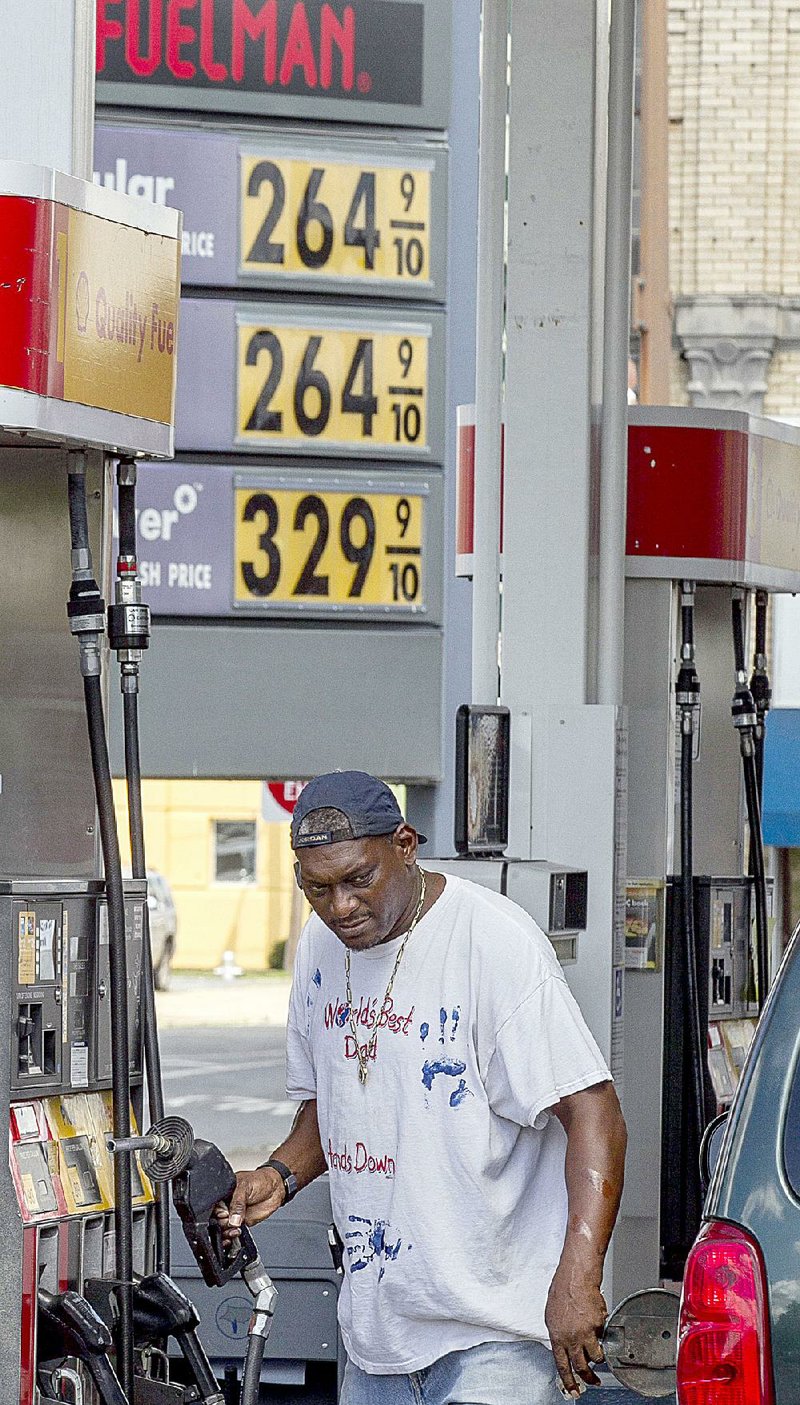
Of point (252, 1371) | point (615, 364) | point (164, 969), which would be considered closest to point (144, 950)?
point (252, 1371)

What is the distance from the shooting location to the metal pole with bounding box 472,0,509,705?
6781 millimetres

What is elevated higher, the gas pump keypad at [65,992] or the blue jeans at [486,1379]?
the gas pump keypad at [65,992]

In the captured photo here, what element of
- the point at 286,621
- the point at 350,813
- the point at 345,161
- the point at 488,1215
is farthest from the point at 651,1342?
the point at 345,161

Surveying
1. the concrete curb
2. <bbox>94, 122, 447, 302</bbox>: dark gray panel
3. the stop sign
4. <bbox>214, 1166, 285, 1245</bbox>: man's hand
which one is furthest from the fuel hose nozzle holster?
the concrete curb

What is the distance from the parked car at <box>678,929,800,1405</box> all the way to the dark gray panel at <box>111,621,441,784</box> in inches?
286

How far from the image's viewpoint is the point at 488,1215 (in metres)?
3.73

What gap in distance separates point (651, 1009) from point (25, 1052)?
3558mm

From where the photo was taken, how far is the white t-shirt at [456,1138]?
371cm

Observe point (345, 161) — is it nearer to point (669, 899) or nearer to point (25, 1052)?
point (669, 899)

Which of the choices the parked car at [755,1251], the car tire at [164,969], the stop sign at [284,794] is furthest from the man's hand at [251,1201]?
the car tire at [164,969]

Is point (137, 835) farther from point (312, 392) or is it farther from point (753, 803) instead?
point (312, 392)

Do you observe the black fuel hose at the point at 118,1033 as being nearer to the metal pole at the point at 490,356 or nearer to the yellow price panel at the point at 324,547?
the metal pole at the point at 490,356

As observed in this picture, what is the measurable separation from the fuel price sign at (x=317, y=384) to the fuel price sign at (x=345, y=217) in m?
0.23

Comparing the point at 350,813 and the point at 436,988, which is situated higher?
the point at 350,813
